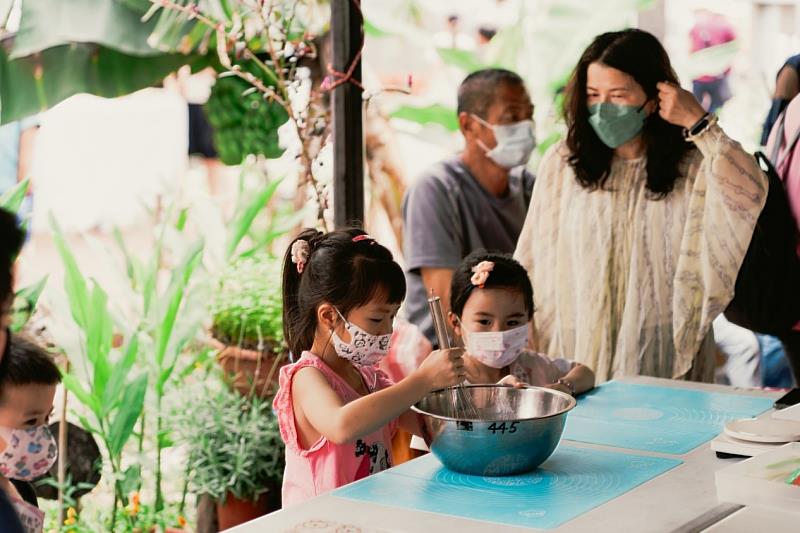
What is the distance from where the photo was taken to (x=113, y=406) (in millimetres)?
3326

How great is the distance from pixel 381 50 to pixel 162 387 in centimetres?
240

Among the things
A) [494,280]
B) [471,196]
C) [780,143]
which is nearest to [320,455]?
[494,280]

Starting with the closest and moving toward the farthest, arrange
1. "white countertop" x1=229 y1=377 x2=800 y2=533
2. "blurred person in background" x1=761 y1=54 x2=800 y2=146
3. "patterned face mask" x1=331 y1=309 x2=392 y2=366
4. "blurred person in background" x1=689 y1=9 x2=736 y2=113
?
"white countertop" x1=229 y1=377 x2=800 y2=533 → "patterned face mask" x1=331 y1=309 x2=392 y2=366 → "blurred person in background" x1=761 y1=54 x2=800 y2=146 → "blurred person in background" x1=689 y1=9 x2=736 y2=113

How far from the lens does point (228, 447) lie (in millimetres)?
3604

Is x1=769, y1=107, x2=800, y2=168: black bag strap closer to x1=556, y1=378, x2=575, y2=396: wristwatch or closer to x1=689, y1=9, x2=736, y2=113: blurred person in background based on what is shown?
x1=556, y1=378, x2=575, y2=396: wristwatch

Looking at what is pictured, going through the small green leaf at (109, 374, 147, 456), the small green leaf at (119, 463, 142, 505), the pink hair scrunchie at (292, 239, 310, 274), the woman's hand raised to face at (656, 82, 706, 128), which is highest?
the woman's hand raised to face at (656, 82, 706, 128)

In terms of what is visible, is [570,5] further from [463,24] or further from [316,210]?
[316,210]

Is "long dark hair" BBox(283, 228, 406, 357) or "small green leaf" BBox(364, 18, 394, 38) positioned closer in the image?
"long dark hair" BBox(283, 228, 406, 357)

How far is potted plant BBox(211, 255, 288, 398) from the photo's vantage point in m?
3.79

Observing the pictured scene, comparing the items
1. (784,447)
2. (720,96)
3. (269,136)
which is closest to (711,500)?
(784,447)

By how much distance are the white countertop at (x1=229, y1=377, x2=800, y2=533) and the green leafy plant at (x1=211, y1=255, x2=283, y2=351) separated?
1941 mm

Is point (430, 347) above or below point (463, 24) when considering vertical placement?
below

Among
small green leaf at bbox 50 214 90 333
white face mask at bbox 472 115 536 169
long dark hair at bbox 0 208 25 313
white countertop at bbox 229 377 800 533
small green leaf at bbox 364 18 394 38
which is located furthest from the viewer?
small green leaf at bbox 364 18 394 38

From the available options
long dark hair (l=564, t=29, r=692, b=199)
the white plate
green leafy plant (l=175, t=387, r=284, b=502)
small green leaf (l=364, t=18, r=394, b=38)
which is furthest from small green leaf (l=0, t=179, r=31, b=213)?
small green leaf (l=364, t=18, r=394, b=38)
